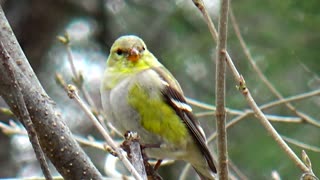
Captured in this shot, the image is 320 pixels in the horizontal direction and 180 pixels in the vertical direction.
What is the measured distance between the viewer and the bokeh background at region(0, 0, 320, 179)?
565cm

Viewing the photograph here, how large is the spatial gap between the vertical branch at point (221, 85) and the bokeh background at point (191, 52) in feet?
9.13

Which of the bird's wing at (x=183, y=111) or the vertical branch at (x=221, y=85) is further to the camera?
the bird's wing at (x=183, y=111)

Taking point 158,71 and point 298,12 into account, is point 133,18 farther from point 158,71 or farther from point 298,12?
point 158,71

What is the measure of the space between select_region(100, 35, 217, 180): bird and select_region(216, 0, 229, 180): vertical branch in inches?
47.4

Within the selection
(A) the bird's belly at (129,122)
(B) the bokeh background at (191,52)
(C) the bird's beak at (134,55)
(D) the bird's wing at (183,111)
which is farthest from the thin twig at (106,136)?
(B) the bokeh background at (191,52)

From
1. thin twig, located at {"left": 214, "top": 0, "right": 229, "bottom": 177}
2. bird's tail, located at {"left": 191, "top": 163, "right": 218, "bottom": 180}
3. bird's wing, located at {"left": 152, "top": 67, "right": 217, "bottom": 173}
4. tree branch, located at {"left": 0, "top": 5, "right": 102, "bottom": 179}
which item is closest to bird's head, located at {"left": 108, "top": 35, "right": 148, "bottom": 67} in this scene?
bird's wing, located at {"left": 152, "top": 67, "right": 217, "bottom": 173}

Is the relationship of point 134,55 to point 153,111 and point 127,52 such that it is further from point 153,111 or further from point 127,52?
point 153,111

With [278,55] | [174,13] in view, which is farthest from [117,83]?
[174,13]

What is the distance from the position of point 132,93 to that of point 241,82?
48.3 inches

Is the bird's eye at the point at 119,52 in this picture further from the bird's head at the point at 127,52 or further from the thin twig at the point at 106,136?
the thin twig at the point at 106,136

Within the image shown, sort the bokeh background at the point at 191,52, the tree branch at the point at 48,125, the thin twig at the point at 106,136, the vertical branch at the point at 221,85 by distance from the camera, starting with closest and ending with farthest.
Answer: the vertical branch at the point at 221,85 < the thin twig at the point at 106,136 < the tree branch at the point at 48,125 < the bokeh background at the point at 191,52

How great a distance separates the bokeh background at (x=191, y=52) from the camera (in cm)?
565

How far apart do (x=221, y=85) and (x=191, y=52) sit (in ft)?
13.7

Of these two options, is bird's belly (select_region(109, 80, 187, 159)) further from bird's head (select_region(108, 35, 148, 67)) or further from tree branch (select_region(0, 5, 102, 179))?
tree branch (select_region(0, 5, 102, 179))
